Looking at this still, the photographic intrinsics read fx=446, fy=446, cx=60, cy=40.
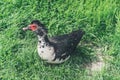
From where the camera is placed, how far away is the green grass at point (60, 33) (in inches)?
172

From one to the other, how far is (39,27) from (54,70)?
479mm

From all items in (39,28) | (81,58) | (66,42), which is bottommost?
(81,58)

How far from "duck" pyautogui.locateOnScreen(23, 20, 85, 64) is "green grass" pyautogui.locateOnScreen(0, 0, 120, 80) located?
0.13 m

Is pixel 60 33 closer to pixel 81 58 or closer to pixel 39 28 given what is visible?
pixel 81 58

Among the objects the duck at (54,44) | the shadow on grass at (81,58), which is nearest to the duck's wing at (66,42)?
the duck at (54,44)

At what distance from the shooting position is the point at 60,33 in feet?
15.5

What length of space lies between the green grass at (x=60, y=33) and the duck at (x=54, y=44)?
132 millimetres

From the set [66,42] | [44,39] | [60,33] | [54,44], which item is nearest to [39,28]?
[44,39]

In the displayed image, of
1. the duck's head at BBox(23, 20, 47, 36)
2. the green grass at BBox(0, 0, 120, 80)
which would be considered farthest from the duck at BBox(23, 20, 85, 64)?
the green grass at BBox(0, 0, 120, 80)

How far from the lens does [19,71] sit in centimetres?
438

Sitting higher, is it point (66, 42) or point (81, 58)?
point (66, 42)

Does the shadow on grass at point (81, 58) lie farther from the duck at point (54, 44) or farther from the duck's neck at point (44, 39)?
the duck's neck at point (44, 39)

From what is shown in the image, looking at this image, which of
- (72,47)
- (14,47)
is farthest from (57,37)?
(14,47)

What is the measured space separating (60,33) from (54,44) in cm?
45
